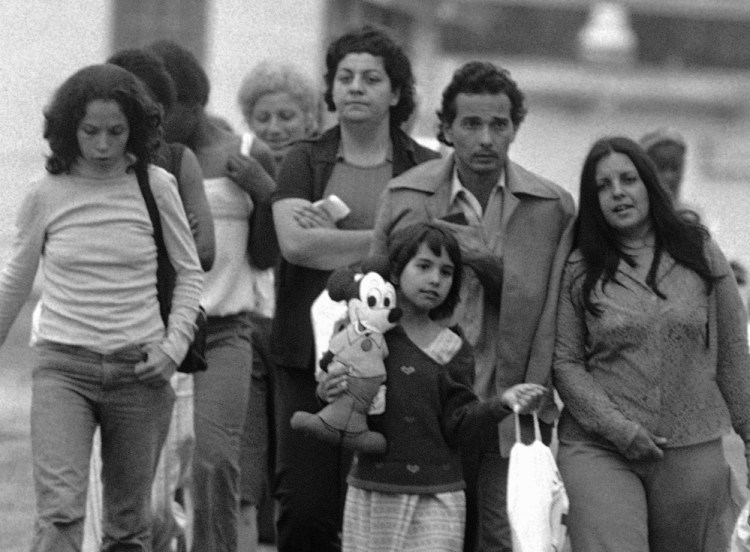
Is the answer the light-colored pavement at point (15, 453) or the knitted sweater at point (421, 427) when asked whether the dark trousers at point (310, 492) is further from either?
the light-colored pavement at point (15, 453)

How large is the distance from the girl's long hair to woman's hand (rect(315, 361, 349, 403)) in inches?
32.7

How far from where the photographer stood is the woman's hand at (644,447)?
686 cm

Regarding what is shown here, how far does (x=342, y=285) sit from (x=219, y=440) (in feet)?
4.92

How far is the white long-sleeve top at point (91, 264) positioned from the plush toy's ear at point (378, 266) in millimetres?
679

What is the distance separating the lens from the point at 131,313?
7.16 meters

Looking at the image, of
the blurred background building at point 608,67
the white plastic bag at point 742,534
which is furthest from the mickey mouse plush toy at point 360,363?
the blurred background building at point 608,67

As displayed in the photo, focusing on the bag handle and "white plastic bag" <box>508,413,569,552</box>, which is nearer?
"white plastic bag" <box>508,413,569,552</box>

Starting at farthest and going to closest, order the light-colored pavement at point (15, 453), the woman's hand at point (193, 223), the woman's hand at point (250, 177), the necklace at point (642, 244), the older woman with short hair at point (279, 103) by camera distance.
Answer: the light-colored pavement at point (15, 453) < the older woman with short hair at point (279, 103) < the woman's hand at point (250, 177) < the woman's hand at point (193, 223) < the necklace at point (642, 244)

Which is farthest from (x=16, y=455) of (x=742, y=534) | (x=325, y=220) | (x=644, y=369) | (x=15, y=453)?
(x=742, y=534)

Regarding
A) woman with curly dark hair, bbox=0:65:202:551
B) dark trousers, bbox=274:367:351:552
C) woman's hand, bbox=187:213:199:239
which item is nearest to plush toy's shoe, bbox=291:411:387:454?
woman with curly dark hair, bbox=0:65:202:551

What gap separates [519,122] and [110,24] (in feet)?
66.5

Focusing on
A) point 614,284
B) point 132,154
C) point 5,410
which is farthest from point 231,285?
point 5,410

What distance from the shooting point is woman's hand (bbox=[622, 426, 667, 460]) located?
22.5ft

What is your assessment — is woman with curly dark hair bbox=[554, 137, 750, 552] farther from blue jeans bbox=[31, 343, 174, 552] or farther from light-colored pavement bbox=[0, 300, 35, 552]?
light-colored pavement bbox=[0, 300, 35, 552]
